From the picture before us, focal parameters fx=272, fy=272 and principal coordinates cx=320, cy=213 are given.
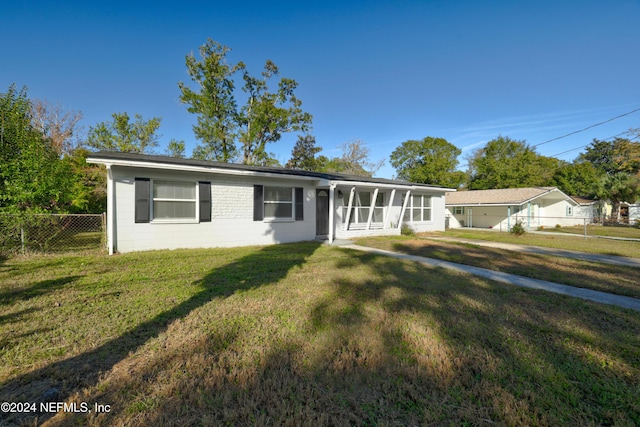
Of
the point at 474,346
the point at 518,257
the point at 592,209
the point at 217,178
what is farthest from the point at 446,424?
the point at 592,209

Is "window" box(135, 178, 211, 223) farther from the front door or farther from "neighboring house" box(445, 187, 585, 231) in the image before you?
"neighboring house" box(445, 187, 585, 231)

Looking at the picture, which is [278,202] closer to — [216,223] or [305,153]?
[216,223]

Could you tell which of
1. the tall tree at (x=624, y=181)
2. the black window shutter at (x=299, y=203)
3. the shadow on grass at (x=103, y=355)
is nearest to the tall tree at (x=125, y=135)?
the black window shutter at (x=299, y=203)

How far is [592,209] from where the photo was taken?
28.0m

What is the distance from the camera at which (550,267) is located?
6629 millimetres

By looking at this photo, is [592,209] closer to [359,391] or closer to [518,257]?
[518,257]

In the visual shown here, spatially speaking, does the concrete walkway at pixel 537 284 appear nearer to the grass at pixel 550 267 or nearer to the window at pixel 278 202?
the grass at pixel 550 267

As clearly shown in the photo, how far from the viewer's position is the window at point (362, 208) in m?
12.7

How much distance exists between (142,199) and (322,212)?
6720 millimetres

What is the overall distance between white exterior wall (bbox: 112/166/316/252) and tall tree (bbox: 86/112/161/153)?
1700cm

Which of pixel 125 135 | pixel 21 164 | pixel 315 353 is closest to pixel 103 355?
pixel 315 353

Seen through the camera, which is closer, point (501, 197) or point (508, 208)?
point (508, 208)

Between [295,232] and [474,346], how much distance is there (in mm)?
8326

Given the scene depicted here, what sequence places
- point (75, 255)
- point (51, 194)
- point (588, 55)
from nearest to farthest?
1. point (75, 255)
2. point (51, 194)
3. point (588, 55)
